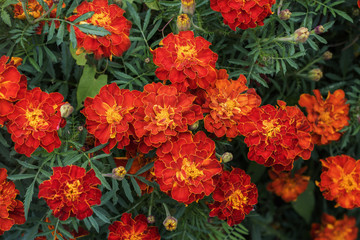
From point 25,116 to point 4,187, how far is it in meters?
0.23

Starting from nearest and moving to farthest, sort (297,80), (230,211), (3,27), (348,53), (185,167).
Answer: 1. (185,167)
2. (230,211)
3. (3,27)
4. (297,80)
5. (348,53)

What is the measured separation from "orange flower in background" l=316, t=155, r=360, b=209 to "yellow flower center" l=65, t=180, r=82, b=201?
78 cm

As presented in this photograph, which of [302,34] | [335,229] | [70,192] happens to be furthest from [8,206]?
[335,229]

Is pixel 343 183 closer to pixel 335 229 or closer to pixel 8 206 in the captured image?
pixel 335 229

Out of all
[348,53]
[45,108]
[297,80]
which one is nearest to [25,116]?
[45,108]

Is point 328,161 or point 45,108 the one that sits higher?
point 45,108

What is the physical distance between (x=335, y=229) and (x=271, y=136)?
96cm

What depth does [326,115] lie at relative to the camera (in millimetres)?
1414

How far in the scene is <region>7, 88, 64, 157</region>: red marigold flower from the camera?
1.08 metres

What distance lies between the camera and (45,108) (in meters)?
1.10

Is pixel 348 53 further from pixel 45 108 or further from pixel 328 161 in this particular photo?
pixel 45 108

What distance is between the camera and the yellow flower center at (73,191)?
3.52 feet

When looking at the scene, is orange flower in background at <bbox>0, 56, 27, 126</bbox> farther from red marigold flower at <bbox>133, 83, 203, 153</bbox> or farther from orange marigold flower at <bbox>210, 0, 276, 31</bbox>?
orange marigold flower at <bbox>210, 0, 276, 31</bbox>

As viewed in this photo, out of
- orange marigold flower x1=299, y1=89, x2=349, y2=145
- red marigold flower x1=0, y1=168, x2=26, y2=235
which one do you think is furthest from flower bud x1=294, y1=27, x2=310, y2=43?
red marigold flower x1=0, y1=168, x2=26, y2=235
